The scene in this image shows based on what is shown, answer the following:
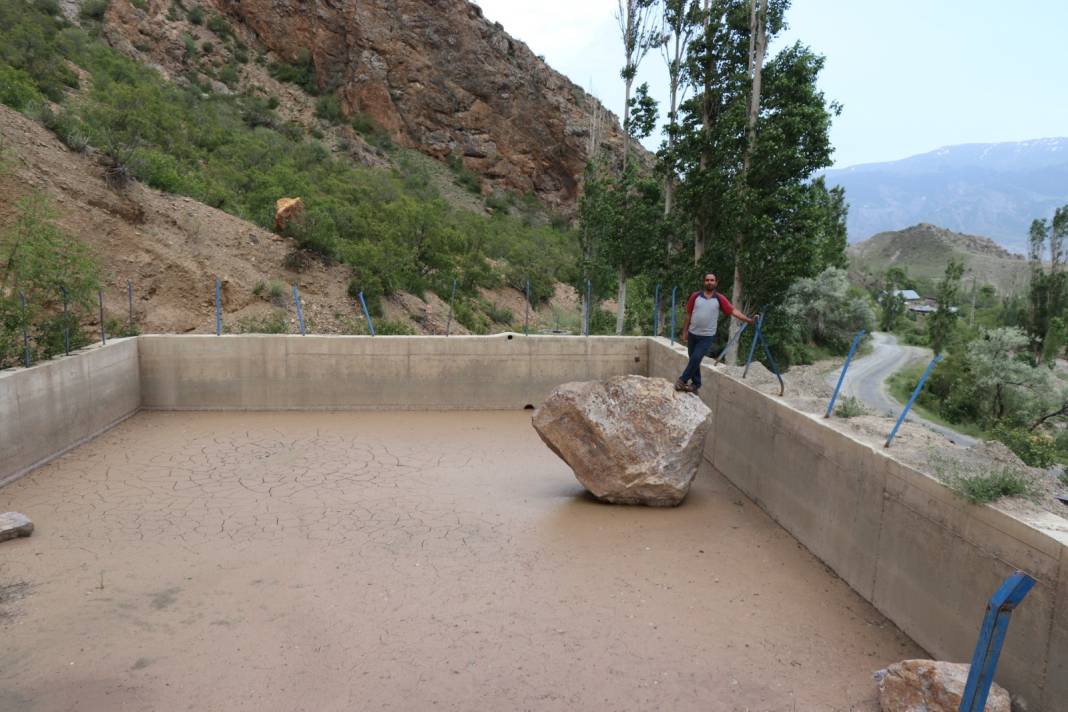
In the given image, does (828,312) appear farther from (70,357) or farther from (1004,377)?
(70,357)

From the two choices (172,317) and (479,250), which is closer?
(172,317)

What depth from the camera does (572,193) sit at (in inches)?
1766

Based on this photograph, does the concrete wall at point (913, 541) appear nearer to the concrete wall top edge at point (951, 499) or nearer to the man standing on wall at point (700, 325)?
the concrete wall top edge at point (951, 499)

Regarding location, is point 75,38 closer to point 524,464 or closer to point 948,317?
point 524,464

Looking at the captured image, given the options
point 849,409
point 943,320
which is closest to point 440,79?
point 849,409

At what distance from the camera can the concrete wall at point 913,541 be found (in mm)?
4133

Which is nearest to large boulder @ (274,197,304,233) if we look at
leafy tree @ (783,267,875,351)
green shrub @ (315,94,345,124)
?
green shrub @ (315,94,345,124)

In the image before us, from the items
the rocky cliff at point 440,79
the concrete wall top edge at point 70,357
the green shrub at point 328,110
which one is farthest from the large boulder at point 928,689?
the green shrub at point 328,110

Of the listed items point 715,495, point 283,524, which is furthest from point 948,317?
point 283,524

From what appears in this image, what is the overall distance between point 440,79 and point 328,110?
7522 mm

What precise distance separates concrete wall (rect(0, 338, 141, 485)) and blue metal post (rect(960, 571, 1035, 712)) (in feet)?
33.0

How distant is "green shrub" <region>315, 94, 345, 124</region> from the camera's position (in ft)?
123

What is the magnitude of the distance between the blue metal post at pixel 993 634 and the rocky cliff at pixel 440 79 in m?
35.9

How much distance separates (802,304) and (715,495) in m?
35.9
